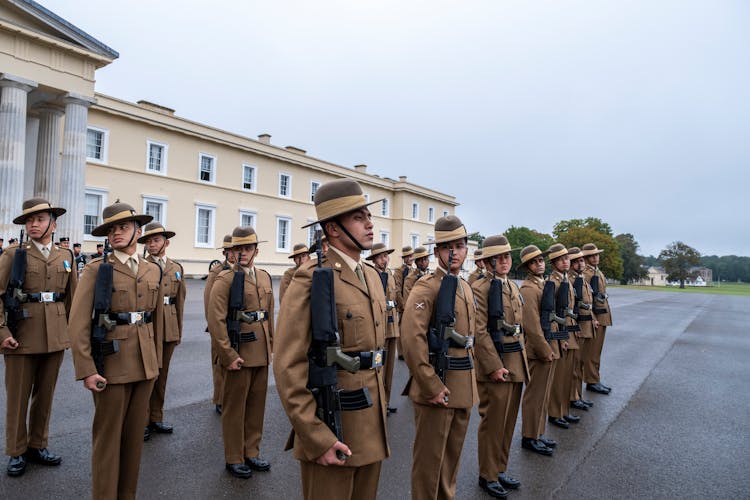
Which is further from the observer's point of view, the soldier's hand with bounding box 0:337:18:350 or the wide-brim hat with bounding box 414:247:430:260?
the wide-brim hat with bounding box 414:247:430:260

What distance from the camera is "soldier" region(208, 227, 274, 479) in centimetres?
450

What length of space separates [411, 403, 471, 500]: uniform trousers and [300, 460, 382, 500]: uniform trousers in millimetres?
1040

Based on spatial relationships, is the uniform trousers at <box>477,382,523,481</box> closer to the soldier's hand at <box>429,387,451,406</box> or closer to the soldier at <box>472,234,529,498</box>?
the soldier at <box>472,234,529,498</box>

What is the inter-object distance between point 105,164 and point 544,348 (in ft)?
93.4

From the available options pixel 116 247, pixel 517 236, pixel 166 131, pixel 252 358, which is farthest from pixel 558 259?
pixel 517 236

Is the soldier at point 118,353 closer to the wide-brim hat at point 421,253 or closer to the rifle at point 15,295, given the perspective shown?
the rifle at point 15,295

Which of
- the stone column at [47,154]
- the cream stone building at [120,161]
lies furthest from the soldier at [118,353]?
the stone column at [47,154]

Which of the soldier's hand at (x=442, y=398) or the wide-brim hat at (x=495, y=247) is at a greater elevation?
the wide-brim hat at (x=495, y=247)

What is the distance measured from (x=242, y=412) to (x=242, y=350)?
2.05 feet

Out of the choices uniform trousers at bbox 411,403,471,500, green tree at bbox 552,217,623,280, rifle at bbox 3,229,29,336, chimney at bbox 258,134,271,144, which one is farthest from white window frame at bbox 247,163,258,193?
green tree at bbox 552,217,623,280

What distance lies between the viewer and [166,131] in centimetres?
2958

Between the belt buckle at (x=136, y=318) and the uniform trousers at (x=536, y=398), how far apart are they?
4.21m

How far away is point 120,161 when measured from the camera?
2714 cm

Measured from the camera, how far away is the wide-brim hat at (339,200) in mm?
2570
